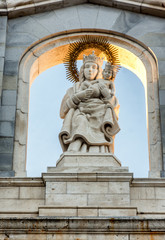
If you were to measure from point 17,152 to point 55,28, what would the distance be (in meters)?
3.35

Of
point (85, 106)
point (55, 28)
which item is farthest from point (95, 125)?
point (55, 28)

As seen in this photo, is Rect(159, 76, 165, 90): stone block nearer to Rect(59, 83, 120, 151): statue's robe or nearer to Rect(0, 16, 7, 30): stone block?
Rect(59, 83, 120, 151): statue's robe

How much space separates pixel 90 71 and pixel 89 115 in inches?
46.4

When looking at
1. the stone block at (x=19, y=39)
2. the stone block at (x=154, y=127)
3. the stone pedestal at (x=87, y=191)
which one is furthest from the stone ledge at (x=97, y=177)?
the stone block at (x=19, y=39)

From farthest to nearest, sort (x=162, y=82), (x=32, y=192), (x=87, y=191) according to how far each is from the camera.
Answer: (x=162, y=82) < (x=32, y=192) < (x=87, y=191)

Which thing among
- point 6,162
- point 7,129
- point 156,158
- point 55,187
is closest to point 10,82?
point 7,129

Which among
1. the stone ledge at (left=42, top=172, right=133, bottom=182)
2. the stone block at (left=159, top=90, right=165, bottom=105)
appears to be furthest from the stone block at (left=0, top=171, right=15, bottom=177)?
the stone block at (left=159, top=90, right=165, bottom=105)

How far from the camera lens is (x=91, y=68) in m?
16.9

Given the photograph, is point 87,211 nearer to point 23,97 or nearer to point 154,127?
point 154,127

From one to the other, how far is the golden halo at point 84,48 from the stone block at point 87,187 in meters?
3.53

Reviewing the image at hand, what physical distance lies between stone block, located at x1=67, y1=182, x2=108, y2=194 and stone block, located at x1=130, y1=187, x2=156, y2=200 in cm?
55

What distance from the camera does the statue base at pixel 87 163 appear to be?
49.4 ft

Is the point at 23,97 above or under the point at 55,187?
above

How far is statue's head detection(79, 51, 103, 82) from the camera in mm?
16891
